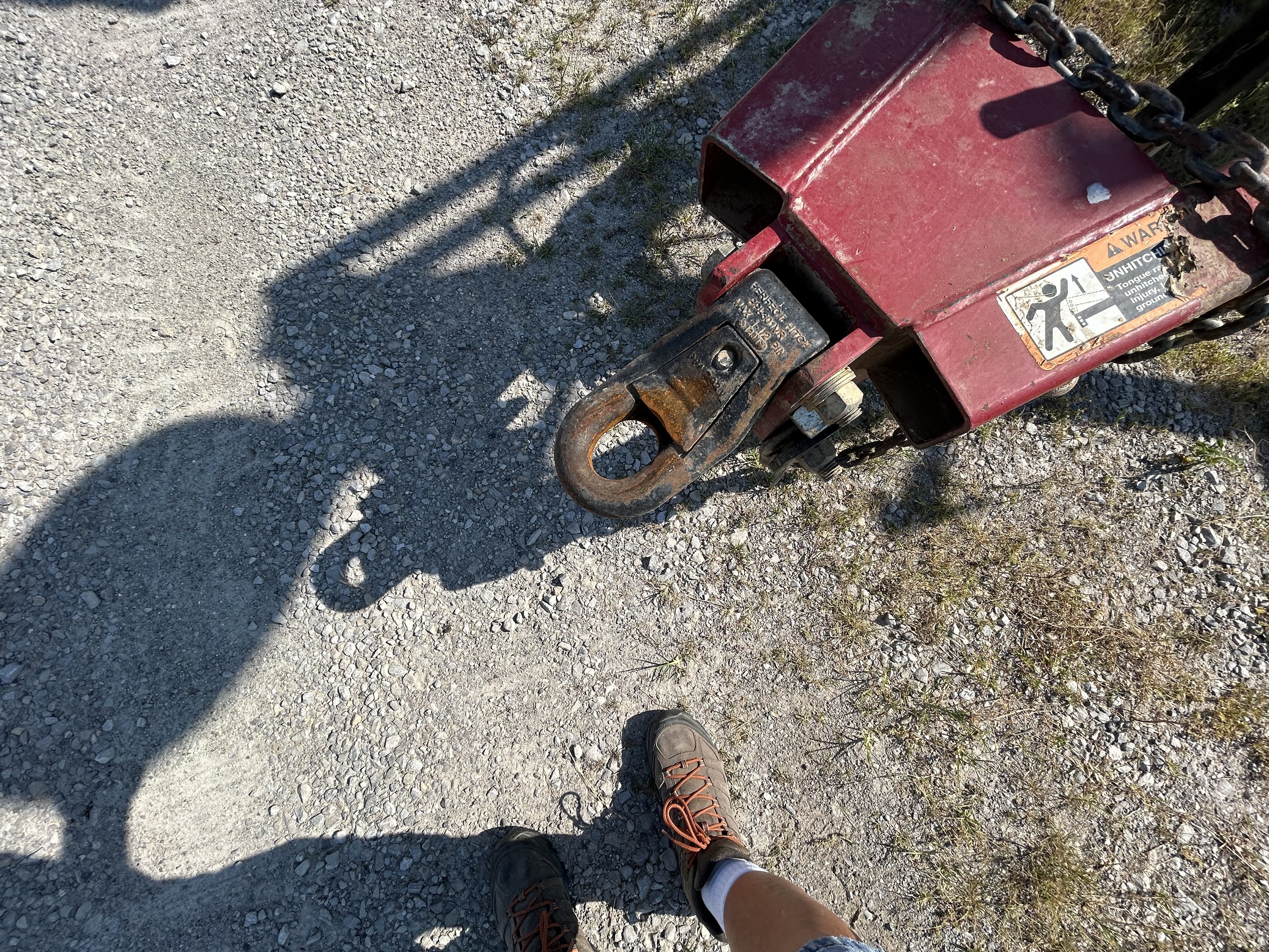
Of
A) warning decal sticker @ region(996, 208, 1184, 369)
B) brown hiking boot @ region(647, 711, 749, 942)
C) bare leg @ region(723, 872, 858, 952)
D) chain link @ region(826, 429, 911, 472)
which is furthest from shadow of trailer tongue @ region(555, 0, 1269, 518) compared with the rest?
bare leg @ region(723, 872, 858, 952)

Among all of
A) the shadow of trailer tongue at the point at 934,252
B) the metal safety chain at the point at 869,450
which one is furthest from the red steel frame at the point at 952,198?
the metal safety chain at the point at 869,450

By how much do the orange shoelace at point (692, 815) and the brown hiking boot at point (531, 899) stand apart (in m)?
0.47

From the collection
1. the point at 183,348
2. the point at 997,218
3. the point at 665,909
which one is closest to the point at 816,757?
the point at 665,909

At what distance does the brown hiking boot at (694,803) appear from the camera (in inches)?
95.0

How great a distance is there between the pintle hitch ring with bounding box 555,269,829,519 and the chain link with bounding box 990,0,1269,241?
1015 millimetres

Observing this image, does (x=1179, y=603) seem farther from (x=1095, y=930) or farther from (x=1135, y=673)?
(x=1095, y=930)

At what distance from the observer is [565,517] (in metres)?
2.80

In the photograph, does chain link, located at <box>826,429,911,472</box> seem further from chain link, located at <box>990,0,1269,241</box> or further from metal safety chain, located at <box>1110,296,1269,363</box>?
chain link, located at <box>990,0,1269,241</box>

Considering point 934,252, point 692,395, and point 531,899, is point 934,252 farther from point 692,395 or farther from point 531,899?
point 531,899

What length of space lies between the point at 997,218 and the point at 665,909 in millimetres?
2657

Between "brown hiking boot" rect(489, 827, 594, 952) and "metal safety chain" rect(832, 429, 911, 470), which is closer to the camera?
"metal safety chain" rect(832, 429, 911, 470)

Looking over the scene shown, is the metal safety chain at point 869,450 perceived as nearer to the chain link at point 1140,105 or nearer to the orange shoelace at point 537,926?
the chain link at point 1140,105

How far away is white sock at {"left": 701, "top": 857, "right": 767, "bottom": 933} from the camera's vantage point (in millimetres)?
2338

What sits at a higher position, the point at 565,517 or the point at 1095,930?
the point at 565,517
